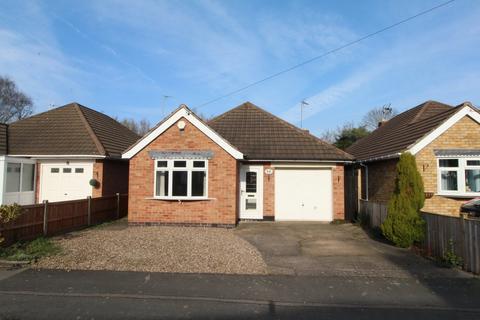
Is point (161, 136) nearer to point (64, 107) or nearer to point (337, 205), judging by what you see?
point (337, 205)

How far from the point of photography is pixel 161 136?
13.5 metres

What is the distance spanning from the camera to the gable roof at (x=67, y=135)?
52.7 ft

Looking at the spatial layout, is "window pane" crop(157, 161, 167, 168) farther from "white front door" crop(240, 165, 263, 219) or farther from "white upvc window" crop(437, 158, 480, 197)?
"white upvc window" crop(437, 158, 480, 197)

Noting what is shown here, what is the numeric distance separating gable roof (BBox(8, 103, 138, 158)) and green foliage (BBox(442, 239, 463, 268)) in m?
12.8

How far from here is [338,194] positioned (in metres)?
15.0

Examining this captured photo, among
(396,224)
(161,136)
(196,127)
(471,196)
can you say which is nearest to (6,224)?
(161,136)

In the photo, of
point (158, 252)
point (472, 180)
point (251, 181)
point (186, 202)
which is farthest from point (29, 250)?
point (472, 180)

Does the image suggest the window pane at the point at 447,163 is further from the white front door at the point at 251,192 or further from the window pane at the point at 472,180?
the white front door at the point at 251,192

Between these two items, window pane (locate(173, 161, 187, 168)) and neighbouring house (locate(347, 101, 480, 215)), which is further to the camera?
window pane (locate(173, 161, 187, 168))

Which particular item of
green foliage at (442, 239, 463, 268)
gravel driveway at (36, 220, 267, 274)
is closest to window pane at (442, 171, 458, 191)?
green foliage at (442, 239, 463, 268)

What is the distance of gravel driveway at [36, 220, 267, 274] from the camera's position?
784cm

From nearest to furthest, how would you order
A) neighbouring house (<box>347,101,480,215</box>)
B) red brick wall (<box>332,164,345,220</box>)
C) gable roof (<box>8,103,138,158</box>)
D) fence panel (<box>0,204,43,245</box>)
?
1. fence panel (<box>0,204,43,245</box>)
2. neighbouring house (<box>347,101,480,215</box>)
3. red brick wall (<box>332,164,345,220</box>)
4. gable roof (<box>8,103,138,158</box>)

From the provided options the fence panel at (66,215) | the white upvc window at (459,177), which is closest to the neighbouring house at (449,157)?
the white upvc window at (459,177)

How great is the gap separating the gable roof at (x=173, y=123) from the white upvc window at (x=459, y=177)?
702 cm
